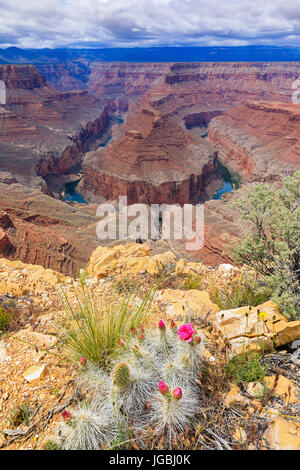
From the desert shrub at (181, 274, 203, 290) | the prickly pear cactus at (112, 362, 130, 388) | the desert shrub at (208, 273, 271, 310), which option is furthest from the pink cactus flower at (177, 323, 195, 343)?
the desert shrub at (181, 274, 203, 290)

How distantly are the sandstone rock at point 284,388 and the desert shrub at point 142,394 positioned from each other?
84 cm

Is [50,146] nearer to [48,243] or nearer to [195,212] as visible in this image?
[195,212]

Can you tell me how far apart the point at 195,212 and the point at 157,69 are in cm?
16821

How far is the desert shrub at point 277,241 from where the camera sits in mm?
4934

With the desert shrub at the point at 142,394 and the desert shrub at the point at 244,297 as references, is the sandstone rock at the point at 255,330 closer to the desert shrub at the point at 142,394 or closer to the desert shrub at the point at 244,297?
the desert shrub at the point at 142,394

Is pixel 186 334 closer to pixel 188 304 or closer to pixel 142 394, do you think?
pixel 142 394

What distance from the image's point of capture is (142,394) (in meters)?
2.48

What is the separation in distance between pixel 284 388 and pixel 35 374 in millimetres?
2819

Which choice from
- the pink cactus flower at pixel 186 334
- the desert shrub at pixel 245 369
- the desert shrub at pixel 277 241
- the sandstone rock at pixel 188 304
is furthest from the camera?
the desert shrub at pixel 277 241

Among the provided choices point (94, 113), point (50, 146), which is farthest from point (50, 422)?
point (94, 113)

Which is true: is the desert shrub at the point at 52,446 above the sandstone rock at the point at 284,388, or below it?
above

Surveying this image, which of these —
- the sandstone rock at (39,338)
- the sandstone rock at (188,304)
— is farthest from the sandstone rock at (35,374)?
the sandstone rock at (188,304)

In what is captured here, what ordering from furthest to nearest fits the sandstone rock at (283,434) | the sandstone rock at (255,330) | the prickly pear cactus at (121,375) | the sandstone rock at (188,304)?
the sandstone rock at (188,304), the sandstone rock at (255,330), the prickly pear cactus at (121,375), the sandstone rock at (283,434)

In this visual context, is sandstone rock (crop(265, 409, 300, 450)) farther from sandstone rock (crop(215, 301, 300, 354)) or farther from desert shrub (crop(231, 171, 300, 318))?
desert shrub (crop(231, 171, 300, 318))
